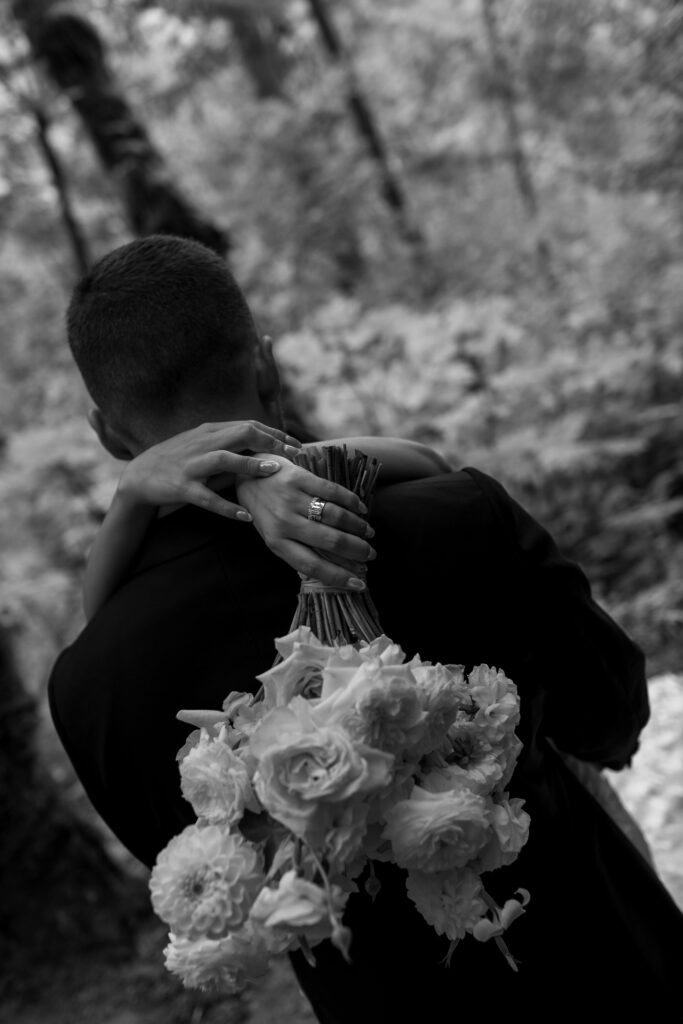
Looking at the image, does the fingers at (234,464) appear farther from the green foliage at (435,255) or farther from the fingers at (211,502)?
the green foliage at (435,255)

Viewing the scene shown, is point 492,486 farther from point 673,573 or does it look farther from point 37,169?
point 37,169

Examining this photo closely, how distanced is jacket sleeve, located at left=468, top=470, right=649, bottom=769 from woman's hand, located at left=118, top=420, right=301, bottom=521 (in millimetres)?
416

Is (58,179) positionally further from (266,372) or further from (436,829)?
(436,829)

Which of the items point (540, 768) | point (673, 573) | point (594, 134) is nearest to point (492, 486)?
point (540, 768)

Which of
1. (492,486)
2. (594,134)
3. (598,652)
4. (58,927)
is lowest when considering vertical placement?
(58,927)

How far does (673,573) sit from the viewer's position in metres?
5.64

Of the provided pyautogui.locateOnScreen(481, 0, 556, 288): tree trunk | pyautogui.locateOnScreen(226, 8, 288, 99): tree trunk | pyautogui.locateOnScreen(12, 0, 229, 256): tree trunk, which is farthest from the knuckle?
pyautogui.locateOnScreen(226, 8, 288, 99): tree trunk

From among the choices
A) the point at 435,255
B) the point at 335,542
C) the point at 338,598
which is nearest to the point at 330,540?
the point at 335,542

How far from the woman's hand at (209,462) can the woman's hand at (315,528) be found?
5 centimetres

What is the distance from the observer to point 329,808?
1.17 meters

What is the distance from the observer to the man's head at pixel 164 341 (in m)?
1.65

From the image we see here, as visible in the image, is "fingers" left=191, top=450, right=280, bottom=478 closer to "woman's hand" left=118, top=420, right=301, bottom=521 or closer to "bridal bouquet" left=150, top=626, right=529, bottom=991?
"woman's hand" left=118, top=420, right=301, bottom=521

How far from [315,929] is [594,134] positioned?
38.7 feet

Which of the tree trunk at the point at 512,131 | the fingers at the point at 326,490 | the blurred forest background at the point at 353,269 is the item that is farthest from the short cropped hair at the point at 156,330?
the tree trunk at the point at 512,131
